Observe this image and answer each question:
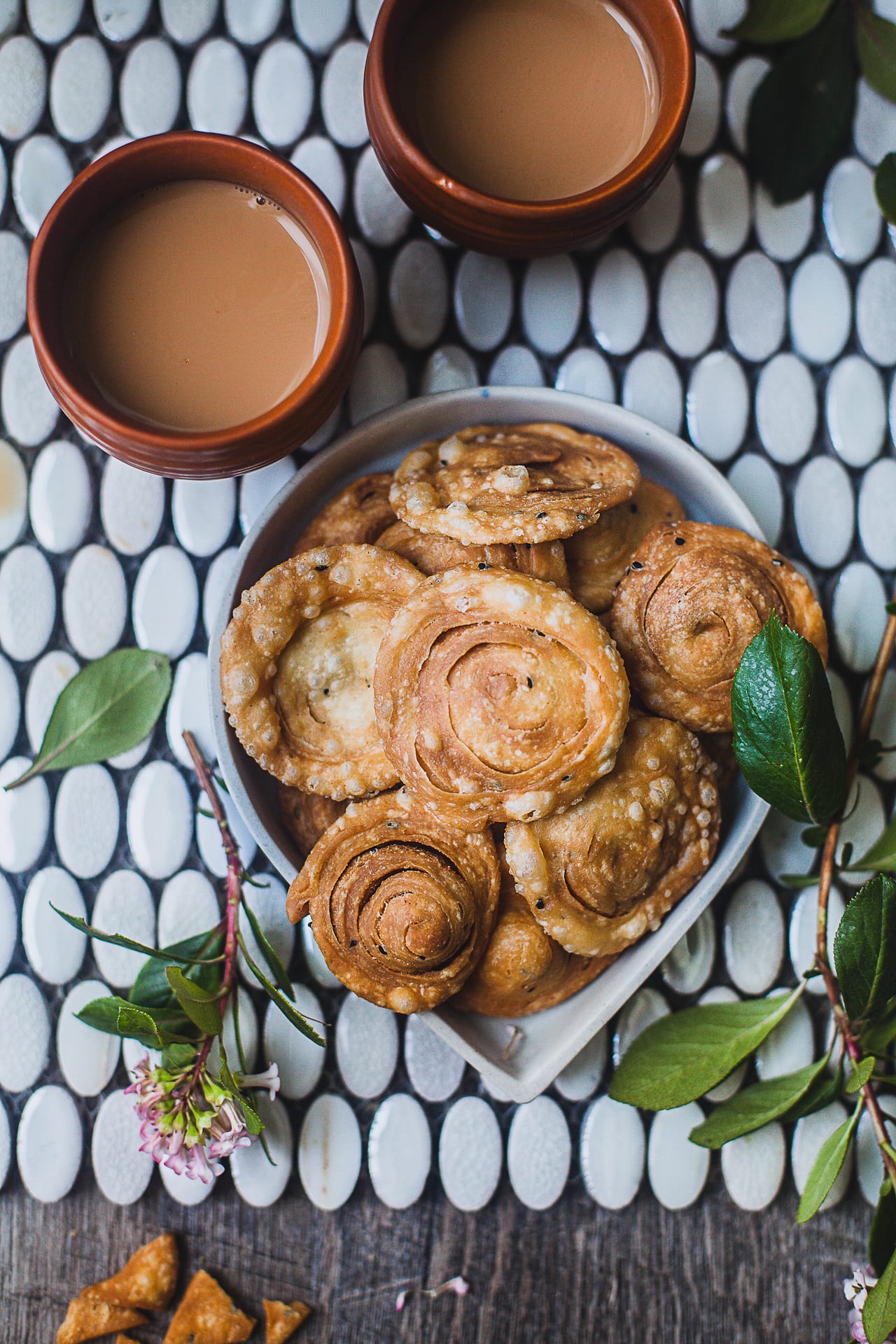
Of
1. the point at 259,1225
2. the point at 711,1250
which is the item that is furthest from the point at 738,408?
Result: the point at 259,1225

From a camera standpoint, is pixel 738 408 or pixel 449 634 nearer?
pixel 449 634

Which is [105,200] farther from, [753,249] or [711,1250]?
[711,1250]

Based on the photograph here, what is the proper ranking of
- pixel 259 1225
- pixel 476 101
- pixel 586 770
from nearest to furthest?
pixel 586 770
pixel 476 101
pixel 259 1225

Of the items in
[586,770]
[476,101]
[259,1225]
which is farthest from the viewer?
[259,1225]

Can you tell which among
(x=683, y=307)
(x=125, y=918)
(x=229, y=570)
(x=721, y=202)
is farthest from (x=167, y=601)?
(x=721, y=202)

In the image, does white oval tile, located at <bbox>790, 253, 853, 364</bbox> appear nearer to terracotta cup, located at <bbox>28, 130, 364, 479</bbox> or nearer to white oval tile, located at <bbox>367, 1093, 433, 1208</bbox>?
terracotta cup, located at <bbox>28, 130, 364, 479</bbox>

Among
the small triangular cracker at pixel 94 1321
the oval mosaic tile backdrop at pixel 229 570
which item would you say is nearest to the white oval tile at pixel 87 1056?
the oval mosaic tile backdrop at pixel 229 570

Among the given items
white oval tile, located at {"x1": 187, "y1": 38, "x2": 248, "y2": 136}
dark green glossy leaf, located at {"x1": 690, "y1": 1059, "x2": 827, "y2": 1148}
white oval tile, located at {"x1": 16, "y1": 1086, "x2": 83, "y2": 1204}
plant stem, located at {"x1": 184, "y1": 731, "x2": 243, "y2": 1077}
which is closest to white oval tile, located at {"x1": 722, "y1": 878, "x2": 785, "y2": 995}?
dark green glossy leaf, located at {"x1": 690, "y1": 1059, "x2": 827, "y2": 1148}

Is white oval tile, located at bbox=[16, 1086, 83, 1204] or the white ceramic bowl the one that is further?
white oval tile, located at bbox=[16, 1086, 83, 1204]
